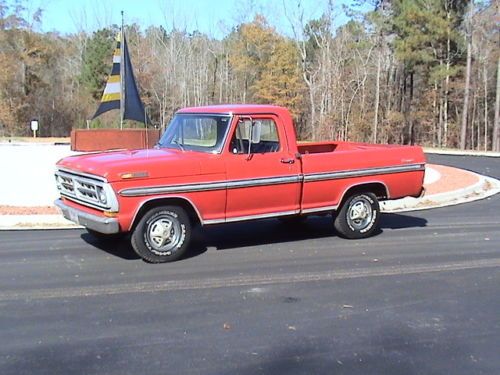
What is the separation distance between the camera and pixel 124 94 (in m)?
27.0

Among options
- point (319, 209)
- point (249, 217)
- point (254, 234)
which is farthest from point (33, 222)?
point (319, 209)

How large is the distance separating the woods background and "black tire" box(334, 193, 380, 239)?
1359 inches

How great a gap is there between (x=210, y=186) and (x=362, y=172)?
7.74 ft

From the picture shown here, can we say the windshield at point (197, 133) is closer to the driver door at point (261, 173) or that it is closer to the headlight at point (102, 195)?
the driver door at point (261, 173)

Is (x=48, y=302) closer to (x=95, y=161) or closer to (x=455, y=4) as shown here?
(x=95, y=161)

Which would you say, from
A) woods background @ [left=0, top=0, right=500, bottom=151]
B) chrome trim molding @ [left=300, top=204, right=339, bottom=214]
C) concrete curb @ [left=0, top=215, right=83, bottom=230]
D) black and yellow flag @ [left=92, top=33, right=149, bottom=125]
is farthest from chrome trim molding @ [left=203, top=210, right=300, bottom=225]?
woods background @ [left=0, top=0, right=500, bottom=151]

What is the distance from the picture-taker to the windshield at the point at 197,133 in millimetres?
7355

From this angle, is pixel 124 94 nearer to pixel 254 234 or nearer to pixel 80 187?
pixel 254 234

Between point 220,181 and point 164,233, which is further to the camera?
point 220,181

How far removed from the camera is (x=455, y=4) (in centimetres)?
4356

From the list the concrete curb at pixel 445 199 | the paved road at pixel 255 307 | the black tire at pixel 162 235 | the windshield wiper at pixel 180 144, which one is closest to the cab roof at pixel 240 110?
the windshield wiper at pixel 180 144

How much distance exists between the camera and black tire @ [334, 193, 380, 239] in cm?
827

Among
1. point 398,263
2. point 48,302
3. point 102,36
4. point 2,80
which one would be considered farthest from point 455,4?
point 48,302

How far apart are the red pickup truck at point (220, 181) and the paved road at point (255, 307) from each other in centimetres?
46
